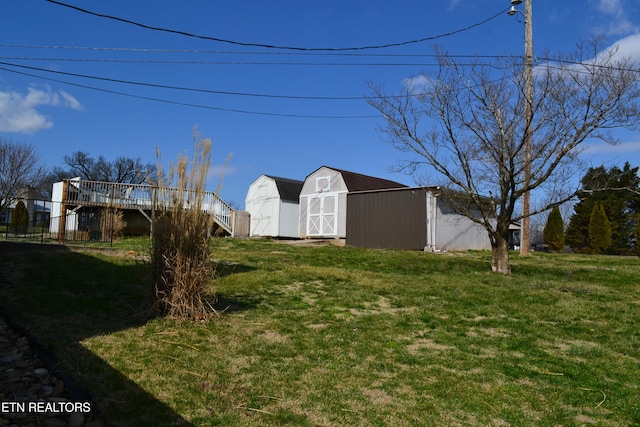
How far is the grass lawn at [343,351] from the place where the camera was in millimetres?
3010

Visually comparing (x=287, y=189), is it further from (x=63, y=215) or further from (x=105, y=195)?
(x=63, y=215)

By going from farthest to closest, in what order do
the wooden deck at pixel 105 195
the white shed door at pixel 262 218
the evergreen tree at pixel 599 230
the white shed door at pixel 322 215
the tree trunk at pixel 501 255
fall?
1. the white shed door at pixel 262 218
2. the evergreen tree at pixel 599 230
3. the white shed door at pixel 322 215
4. the wooden deck at pixel 105 195
5. the tree trunk at pixel 501 255

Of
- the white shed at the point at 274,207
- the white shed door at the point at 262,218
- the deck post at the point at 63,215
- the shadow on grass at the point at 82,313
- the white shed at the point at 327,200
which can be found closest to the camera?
the shadow on grass at the point at 82,313

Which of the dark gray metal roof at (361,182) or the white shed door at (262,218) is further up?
the dark gray metal roof at (361,182)

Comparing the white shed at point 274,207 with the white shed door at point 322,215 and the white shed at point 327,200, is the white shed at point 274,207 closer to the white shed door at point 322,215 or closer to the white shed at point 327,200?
the white shed at point 327,200

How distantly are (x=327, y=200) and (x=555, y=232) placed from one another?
42.4 ft

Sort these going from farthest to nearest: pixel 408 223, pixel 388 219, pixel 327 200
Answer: pixel 327 200
pixel 388 219
pixel 408 223

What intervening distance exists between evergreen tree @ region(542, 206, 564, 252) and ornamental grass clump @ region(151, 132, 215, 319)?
80.0 ft

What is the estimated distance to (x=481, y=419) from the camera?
115 inches

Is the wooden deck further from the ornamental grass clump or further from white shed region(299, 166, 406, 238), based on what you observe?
the ornamental grass clump

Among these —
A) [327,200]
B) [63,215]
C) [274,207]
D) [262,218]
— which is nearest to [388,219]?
[327,200]

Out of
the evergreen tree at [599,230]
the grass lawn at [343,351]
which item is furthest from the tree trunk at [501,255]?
the evergreen tree at [599,230]

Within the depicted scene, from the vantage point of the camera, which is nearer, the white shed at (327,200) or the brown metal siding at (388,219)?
the brown metal siding at (388,219)

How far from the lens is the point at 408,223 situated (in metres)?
17.1
